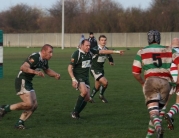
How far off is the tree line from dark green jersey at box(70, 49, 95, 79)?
69836 millimetres

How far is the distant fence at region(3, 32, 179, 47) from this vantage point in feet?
250

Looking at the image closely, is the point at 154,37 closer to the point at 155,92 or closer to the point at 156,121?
the point at 155,92

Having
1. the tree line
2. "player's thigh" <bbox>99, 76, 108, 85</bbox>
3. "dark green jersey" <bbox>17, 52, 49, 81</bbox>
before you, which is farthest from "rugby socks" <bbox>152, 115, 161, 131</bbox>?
the tree line

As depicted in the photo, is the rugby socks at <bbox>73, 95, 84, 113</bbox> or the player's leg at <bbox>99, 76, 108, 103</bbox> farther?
the player's leg at <bbox>99, 76, 108, 103</bbox>

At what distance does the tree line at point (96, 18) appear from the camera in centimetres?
8312

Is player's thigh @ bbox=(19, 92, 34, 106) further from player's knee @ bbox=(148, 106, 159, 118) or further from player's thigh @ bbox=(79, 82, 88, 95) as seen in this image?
player's knee @ bbox=(148, 106, 159, 118)

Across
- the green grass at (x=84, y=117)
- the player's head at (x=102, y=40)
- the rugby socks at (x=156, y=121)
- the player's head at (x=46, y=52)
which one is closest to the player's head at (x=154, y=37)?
the rugby socks at (x=156, y=121)

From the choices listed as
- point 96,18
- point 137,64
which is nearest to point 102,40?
point 137,64

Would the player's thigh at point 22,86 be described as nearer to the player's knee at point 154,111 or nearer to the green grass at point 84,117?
the green grass at point 84,117

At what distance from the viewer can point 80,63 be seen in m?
12.1

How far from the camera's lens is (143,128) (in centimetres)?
1039

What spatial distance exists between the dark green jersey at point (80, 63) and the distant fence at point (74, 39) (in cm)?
6274

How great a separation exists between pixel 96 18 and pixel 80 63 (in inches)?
3064

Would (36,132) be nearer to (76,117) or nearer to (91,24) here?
(76,117)
